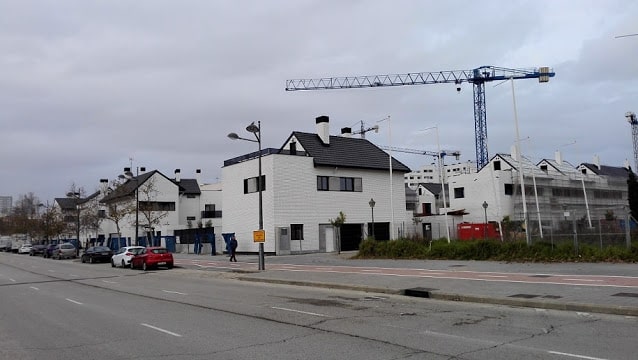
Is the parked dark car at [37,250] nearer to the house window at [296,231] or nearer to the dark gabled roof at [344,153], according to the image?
the dark gabled roof at [344,153]

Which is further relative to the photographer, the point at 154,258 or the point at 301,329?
the point at 154,258

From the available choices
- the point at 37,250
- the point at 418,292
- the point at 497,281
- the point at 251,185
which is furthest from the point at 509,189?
the point at 37,250

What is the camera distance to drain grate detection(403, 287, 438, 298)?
15.7 metres

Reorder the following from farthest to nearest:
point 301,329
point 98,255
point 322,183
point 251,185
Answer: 1. point 98,255
2. point 322,183
3. point 251,185
4. point 301,329

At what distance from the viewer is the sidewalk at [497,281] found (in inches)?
508

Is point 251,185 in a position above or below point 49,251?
above

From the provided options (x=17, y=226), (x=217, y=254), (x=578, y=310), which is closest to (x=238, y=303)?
(x=578, y=310)

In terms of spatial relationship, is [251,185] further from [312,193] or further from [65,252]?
[65,252]

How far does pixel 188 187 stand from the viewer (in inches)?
3031

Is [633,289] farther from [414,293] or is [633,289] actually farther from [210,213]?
[210,213]

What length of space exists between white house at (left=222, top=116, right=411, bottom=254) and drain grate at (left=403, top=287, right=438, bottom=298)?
73.9 ft

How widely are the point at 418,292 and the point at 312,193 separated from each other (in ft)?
88.6

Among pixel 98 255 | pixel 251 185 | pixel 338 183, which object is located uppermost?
pixel 338 183

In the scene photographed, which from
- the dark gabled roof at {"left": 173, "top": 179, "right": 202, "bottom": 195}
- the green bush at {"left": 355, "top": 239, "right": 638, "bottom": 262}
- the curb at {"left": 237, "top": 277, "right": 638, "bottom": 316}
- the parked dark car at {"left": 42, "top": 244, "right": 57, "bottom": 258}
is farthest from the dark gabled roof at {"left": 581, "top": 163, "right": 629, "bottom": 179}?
the curb at {"left": 237, "top": 277, "right": 638, "bottom": 316}
